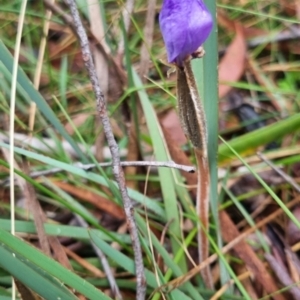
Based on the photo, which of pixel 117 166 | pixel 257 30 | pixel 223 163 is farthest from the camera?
pixel 257 30

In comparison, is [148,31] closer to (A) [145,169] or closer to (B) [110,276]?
(A) [145,169]

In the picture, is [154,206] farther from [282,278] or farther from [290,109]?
[290,109]

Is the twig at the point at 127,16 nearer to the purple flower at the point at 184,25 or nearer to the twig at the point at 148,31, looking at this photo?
the twig at the point at 148,31

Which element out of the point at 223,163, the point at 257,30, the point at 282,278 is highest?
the point at 257,30

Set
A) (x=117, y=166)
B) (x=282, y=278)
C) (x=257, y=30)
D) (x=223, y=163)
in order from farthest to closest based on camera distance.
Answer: (x=257, y=30) → (x=223, y=163) → (x=282, y=278) → (x=117, y=166)

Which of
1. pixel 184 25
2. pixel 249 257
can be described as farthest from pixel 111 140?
pixel 249 257

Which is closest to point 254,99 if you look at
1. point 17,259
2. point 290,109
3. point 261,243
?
point 290,109

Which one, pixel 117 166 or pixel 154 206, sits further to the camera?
pixel 154 206
